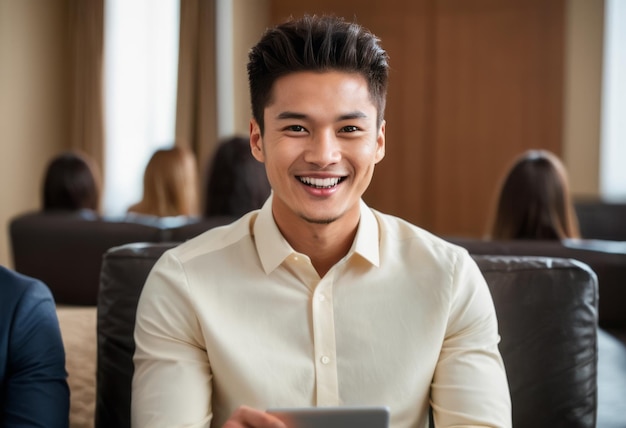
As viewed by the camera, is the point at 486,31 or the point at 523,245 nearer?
the point at 523,245

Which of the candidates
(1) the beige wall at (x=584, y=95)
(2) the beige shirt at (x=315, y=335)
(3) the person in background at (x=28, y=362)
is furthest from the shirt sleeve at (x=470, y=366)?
(1) the beige wall at (x=584, y=95)

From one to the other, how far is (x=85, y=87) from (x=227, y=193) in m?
4.00

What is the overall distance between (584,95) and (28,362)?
513 centimetres

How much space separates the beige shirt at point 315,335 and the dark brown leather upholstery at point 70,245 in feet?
4.38

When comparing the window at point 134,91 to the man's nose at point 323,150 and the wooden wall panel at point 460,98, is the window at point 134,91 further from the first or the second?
the man's nose at point 323,150

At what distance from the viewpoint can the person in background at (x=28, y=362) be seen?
133cm

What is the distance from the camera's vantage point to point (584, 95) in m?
5.77

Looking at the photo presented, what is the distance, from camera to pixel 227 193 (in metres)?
3.00

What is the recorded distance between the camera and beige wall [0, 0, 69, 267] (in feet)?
19.5

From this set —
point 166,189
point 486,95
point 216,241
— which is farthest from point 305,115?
point 486,95

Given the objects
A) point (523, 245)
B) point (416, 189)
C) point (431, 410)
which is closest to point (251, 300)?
point (431, 410)

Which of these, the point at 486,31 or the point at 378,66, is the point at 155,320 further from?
the point at 486,31

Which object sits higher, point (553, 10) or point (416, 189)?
point (553, 10)

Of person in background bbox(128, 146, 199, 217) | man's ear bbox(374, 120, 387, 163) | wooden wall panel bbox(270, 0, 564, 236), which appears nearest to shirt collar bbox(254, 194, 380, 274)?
man's ear bbox(374, 120, 387, 163)
